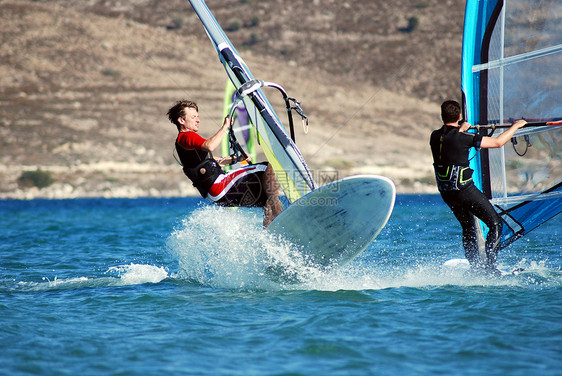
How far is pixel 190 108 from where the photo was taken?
248 inches

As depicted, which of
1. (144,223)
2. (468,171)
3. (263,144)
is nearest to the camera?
(468,171)

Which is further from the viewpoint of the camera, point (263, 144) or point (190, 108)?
point (263, 144)

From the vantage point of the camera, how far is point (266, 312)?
5.51 metres

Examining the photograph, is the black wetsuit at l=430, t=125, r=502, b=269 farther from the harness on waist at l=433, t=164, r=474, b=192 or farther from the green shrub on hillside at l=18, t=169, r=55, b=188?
the green shrub on hillside at l=18, t=169, r=55, b=188

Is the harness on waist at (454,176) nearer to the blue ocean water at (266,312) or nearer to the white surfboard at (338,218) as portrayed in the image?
the white surfboard at (338,218)

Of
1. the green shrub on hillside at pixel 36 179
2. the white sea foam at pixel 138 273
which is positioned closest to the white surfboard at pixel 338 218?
the white sea foam at pixel 138 273

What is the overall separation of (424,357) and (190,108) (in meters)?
3.43

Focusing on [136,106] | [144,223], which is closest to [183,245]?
[144,223]

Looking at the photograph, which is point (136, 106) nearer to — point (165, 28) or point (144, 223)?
point (165, 28)

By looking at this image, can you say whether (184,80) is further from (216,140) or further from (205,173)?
(216,140)

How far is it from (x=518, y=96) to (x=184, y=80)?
36692mm

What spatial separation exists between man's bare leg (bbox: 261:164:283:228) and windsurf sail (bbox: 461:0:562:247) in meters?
2.12

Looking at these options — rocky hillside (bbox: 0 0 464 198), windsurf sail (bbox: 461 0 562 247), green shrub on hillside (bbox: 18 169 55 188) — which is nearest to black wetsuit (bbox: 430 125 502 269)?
windsurf sail (bbox: 461 0 562 247)

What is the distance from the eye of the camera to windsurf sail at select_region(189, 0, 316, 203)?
6516 mm
